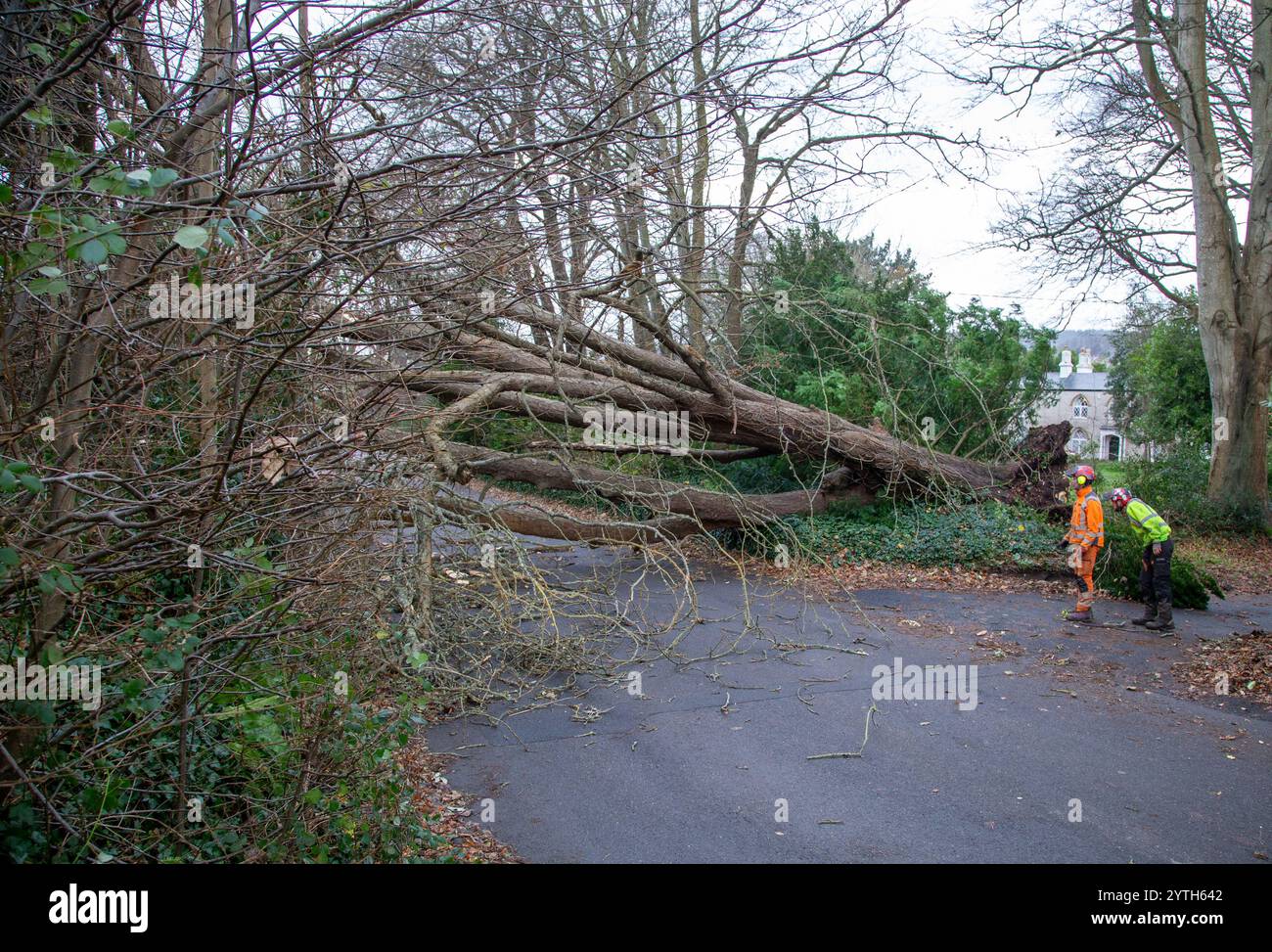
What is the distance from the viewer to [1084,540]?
1095cm

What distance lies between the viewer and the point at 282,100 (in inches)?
197

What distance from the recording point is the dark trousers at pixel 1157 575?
10438mm

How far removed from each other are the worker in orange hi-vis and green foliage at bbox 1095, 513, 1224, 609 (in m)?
1.30

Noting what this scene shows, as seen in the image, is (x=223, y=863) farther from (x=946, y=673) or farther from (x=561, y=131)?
(x=946, y=673)

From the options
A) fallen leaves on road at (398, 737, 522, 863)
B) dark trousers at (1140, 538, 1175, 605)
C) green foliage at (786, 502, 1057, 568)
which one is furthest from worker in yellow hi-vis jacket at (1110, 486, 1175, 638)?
fallen leaves on road at (398, 737, 522, 863)

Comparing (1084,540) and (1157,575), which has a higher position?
(1084,540)

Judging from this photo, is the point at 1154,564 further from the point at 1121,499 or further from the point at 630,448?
the point at 630,448

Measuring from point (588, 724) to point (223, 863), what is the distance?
12.7 ft

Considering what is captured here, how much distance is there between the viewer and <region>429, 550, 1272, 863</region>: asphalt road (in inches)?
205

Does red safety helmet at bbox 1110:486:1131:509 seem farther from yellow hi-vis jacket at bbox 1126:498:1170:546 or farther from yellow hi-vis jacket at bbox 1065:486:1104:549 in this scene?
yellow hi-vis jacket at bbox 1065:486:1104:549

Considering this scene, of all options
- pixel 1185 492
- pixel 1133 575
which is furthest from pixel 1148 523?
pixel 1185 492

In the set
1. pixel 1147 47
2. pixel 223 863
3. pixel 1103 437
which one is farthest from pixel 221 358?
pixel 1103 437

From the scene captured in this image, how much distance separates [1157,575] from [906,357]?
683cm

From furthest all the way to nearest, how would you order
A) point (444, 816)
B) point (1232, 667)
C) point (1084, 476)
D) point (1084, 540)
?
point (1084, 540) → point (1084, 476) → point (1232, 667) → point (444, 816)
